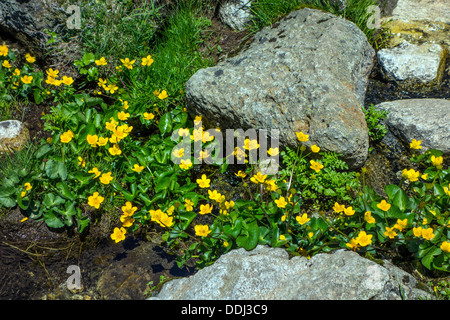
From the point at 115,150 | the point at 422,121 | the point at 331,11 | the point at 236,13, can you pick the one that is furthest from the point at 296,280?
the point at 236,13

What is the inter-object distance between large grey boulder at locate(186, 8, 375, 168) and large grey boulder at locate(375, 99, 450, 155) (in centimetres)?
40

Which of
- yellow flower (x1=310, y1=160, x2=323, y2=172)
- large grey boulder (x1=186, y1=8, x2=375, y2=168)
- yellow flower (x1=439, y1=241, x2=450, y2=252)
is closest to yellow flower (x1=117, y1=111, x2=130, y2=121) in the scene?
large grey boulder (x1=186, y1=8, x2=375, y2=168)

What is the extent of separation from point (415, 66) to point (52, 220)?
13.9ft

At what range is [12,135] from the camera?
4.02 m

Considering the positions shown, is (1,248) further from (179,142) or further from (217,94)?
(217,94)

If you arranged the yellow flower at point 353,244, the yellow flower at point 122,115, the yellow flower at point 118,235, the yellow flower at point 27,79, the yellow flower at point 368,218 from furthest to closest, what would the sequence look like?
the yellow flower at point 27,79
the yellow flower at point 122,115
the yellow flower at point 118,235
the yellow flower at point 368,218
the yellow flower at point 353,244

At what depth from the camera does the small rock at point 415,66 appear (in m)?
4.45

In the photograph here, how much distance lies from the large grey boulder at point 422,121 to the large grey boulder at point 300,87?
399 millimetres

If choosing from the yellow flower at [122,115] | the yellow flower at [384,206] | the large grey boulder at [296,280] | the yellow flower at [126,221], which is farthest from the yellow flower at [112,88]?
the yellow flower at [384,206]

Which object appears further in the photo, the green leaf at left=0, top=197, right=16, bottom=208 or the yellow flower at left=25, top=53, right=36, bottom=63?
the yellow flower at left=25, top=53, right=36, bottom=63

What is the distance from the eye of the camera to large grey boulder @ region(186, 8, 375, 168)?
3.53 meters

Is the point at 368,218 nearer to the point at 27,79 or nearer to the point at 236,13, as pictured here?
the point at 236,13

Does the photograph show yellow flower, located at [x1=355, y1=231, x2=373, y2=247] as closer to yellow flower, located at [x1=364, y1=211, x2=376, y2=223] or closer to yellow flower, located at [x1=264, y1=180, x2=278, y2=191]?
yellow flower, located at [x1=364, y1=211, x2=376, y2=223]

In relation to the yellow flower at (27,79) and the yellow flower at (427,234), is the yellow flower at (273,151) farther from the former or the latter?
the yellow flower at (27,79)
